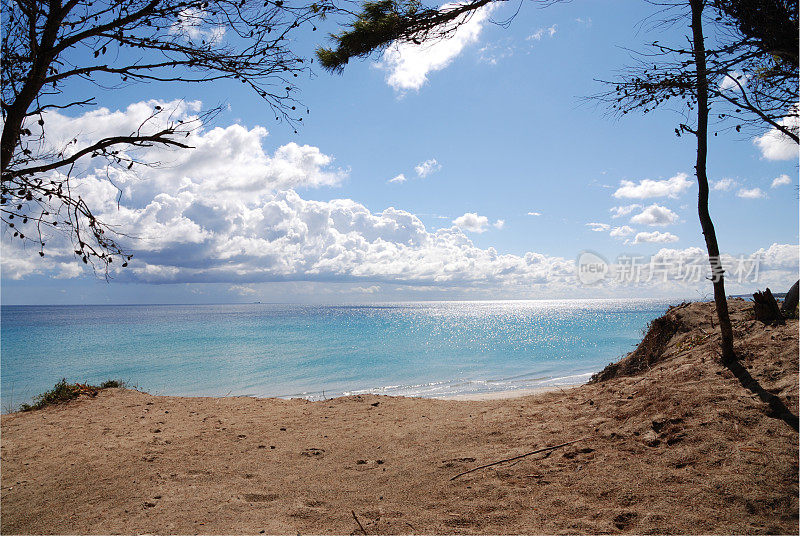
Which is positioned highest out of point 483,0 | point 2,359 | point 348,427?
point 483,0

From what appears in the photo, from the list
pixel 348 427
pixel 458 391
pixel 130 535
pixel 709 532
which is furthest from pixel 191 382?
pixel 709 532

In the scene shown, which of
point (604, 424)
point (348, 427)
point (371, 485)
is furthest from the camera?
point (348, 427)

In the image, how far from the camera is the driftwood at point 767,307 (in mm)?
6410

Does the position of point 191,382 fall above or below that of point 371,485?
below

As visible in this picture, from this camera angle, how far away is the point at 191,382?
19453 millimetres

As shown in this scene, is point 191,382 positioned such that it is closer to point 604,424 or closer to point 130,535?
point 130,535

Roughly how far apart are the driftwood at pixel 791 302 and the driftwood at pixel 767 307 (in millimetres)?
173

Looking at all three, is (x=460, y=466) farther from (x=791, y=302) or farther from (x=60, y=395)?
(x=60, y=395)

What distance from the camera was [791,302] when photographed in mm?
6551

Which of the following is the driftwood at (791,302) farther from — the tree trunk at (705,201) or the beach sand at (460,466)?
the tree trunk at (705,201)

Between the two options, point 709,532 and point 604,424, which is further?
point 604,424

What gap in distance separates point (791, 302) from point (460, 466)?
6.04 metres

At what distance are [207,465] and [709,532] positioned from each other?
5114mm

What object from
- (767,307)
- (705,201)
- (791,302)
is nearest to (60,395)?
(705,201)
